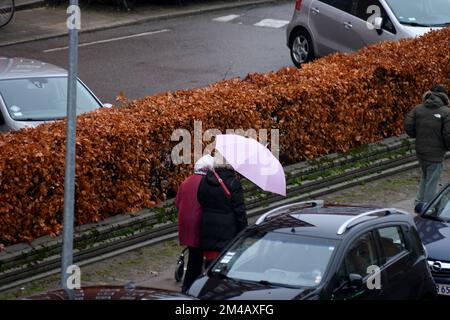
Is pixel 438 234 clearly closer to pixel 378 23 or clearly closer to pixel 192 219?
pixel 192 219

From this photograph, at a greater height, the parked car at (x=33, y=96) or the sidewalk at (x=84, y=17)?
the parked car at (x=33, y=96)

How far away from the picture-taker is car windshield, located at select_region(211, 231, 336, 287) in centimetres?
1038

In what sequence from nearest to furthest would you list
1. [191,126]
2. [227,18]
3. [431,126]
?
[191,126], [431,126], [227,18]

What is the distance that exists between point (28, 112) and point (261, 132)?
10.6ft

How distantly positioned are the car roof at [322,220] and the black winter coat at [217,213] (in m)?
0.50

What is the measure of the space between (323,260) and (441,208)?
12.2ft

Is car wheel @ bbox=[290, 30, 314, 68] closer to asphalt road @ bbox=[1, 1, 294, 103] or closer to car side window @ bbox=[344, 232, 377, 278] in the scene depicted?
asphalt road @ bbox=[1, 1, 294, 103]

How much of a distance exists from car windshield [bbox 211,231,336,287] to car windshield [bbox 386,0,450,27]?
11477mm

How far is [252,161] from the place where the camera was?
12008 mm

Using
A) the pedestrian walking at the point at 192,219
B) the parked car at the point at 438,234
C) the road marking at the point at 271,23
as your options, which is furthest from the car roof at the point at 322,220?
the road marking at the point at 271,23

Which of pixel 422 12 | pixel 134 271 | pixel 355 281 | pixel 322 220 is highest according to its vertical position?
pixel 322 220

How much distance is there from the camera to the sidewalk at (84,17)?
2516 centimetres

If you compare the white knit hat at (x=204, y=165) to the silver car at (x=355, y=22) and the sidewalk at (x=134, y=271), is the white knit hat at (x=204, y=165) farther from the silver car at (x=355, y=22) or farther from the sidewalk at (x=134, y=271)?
the silver car at (x=355, y=22)

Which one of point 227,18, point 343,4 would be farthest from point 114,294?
point 227,18
